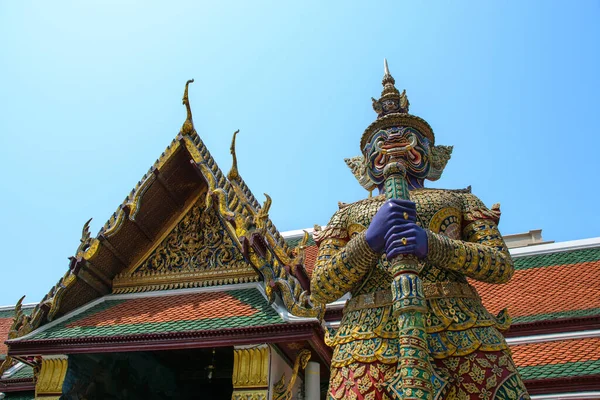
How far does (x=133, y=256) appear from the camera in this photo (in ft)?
18.0

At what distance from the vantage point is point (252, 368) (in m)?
4.13

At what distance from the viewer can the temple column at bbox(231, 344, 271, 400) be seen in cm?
405

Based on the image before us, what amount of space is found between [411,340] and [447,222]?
0.96 meters

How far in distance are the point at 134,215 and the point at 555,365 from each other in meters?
4.09

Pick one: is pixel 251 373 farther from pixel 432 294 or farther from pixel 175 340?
pixel 432 294

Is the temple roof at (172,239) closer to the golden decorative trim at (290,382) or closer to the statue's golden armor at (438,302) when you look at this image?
the golden decorative trim at (290,382)

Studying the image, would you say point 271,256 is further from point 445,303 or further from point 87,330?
point 445,303

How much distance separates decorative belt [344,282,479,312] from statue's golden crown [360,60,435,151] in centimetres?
110

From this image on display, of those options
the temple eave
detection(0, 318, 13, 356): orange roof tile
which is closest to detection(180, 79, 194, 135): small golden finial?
the temple eave

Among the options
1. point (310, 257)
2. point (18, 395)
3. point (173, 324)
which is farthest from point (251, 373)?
point (18, 395)

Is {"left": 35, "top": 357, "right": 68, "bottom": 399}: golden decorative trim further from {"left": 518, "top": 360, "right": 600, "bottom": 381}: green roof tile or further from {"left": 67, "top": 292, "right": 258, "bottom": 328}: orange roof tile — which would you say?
{"left": 518, "top": 360, "right": 600, "bottom": 381}: green roof tile

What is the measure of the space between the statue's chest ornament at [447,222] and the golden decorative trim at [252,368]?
1.79 metres

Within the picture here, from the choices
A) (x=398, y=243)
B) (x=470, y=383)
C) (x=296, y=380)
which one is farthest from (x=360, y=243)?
(x=296, y=380)

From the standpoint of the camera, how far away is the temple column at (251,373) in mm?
4047
